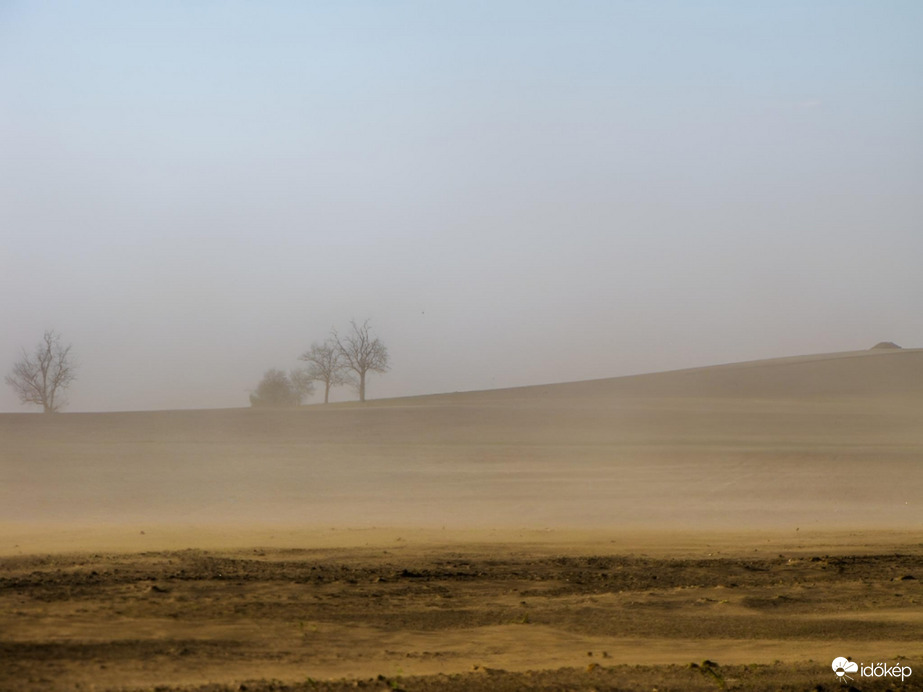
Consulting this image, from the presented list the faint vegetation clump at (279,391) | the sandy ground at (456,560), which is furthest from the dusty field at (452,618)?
the faint vegetation clump at (279,391)

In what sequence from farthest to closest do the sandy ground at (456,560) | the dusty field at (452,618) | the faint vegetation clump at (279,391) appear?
the faint vegetation clump at (279,391) → the sandy ground at (456,560) → the dusty field at (452,618)

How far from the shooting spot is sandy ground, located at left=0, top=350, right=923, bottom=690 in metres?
7.85

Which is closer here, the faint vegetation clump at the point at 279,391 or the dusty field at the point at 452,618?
the dusty field at the point at 452,618

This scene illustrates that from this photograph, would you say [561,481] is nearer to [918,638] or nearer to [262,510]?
[262,510]

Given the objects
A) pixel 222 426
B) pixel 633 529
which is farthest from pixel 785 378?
pixel 633 529

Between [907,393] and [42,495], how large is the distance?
4360cm

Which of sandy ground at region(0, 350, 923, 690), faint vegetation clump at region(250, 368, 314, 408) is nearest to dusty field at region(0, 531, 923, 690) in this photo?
sandy ground at region(0, 350, 923, 690)

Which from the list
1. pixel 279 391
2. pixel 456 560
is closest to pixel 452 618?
pixel 456 560

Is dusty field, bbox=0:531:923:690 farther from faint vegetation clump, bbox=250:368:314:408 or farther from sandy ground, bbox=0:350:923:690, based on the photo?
faint vegetation clump, bbox=250:368:314:408

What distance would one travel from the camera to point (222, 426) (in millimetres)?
36719

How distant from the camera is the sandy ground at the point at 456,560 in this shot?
7852 millimetres

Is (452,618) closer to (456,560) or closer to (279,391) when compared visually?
(456,560)

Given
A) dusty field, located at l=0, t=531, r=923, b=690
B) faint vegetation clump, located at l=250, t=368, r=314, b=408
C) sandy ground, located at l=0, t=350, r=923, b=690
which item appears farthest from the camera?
faint vegetation clump, located at l=250, t=368, r=314, b=408

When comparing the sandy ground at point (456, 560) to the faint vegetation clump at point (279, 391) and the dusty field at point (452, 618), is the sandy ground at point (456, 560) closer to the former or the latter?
the dusty field at point (452, 618)
